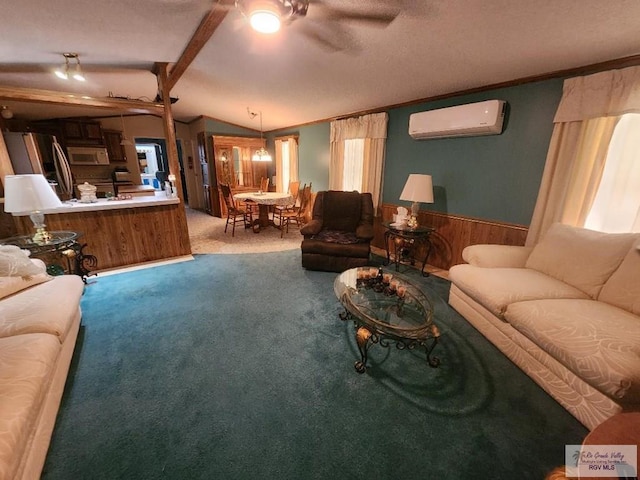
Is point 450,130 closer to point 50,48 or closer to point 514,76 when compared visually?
point 514,76

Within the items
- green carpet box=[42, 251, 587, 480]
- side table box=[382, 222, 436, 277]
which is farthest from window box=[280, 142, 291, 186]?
green carpet box=[42, 251, 587, 480]

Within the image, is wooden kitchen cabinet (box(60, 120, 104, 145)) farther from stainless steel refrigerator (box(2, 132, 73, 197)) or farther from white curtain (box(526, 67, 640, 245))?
white curtain (box(526, 67, 640, 245))

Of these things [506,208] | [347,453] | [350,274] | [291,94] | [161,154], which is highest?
[291,94]

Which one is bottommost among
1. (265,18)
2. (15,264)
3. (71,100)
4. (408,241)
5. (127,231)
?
(408,241)

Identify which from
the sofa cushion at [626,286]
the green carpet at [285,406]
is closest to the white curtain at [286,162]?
the green carpet at [285,406]

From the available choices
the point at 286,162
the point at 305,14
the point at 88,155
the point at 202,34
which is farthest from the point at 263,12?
the point at 88,155

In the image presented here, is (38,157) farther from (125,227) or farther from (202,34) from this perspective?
(202,34)

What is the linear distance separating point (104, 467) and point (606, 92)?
3.97 metres

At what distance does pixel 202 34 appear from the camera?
228cm

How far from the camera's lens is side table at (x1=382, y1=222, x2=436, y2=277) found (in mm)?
3089

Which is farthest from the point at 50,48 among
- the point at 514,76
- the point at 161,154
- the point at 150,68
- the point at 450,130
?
the point at 161,154

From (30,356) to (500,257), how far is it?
330cm

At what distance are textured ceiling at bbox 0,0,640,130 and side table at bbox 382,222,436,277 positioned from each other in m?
1.64

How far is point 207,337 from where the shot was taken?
2039 mm
